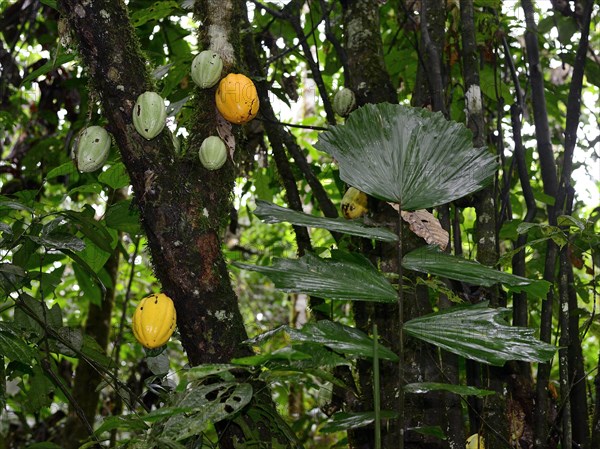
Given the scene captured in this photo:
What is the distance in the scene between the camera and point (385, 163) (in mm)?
1129

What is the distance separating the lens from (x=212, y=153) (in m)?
1.43

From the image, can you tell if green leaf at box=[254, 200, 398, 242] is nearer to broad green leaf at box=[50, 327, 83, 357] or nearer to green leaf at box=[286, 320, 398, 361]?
green leaf at box=[286, 320, 398, 361]

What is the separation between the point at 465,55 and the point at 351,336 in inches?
44.0

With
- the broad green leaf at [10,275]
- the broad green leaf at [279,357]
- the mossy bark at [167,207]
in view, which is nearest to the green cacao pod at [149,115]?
A: the mossy bark at [167,207]

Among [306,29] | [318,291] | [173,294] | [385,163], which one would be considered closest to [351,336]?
[318,291]

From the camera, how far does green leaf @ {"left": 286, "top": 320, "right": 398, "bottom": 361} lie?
0.92 m

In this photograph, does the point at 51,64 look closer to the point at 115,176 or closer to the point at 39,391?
the point at 115,176

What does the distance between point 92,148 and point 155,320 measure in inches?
16.4

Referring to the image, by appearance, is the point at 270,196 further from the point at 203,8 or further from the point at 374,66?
the point at 203,8

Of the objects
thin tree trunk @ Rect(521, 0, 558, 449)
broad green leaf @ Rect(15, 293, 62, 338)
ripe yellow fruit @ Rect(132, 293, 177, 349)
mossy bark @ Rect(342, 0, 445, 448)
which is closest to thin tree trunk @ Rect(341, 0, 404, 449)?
mossy bark @ Rect(342, 0, 445, 448)

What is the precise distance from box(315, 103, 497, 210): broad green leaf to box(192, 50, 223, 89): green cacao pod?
0.45 metres

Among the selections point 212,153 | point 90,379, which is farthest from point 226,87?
point 90,379

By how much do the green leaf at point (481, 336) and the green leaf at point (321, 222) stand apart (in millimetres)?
136

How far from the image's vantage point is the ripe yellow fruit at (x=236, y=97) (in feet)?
4.94
